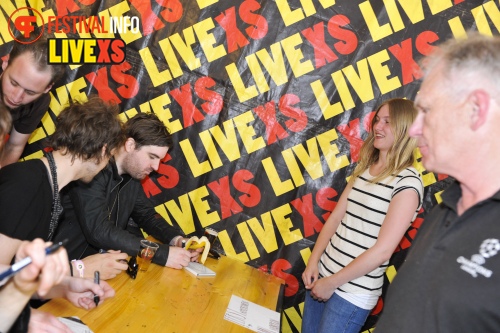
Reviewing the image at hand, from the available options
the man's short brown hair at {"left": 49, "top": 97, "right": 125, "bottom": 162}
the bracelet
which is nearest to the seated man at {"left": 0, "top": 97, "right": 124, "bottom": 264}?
the man's short brown hair at {"left": 49, "top": 97, "right": 125, "bottom": 162}

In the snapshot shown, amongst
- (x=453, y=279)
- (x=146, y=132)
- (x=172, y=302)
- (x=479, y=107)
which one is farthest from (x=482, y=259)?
(x=146, y=132)

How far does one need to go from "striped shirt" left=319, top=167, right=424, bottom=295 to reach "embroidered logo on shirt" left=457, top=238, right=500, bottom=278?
1.10 m

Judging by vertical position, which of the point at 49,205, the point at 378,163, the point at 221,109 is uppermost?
the point at 221,109

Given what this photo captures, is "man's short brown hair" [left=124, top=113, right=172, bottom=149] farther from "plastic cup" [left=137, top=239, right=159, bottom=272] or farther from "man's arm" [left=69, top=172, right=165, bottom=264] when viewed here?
"plastic cup" [left=137, top=239, right=159, bottom=272]

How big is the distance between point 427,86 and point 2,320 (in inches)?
44.6

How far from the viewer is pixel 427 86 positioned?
124 cm

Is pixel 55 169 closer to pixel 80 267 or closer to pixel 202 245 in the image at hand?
pixel 80 267

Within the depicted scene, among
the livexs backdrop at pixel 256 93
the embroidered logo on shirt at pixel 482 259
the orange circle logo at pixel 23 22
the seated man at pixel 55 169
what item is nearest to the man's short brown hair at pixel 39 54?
the seated man at pixel 55 169

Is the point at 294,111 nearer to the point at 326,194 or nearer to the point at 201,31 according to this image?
the point at 326,194

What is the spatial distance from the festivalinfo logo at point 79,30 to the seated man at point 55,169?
1.05 m

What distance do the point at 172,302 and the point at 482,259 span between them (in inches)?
48.9

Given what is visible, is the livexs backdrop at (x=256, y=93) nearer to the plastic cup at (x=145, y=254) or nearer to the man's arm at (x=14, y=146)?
the man's arm at (x=14, y=146)

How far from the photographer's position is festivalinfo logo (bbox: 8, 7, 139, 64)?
298cm

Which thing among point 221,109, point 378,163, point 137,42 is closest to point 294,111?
point 221,109
